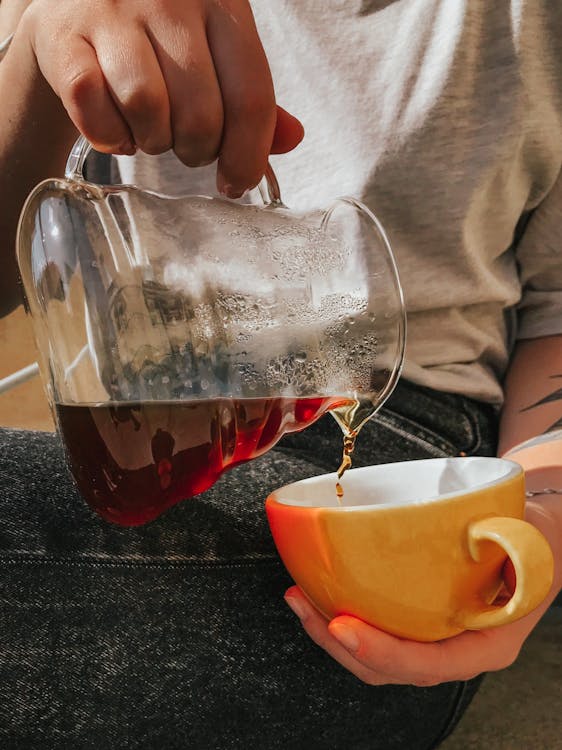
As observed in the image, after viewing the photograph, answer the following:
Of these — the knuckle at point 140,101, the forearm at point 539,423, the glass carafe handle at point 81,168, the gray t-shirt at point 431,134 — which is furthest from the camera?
the gray t-shirt at point 431,134

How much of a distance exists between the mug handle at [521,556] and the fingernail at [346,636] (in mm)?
72

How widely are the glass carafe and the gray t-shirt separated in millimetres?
198

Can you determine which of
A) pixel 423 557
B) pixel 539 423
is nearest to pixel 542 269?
pixel 539 423

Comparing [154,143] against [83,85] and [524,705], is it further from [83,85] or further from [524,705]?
[524,705]

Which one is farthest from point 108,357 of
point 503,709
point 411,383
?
point 503,709

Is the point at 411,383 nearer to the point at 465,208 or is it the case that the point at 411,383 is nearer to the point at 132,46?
the point at 465,208

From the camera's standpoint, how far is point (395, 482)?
0.53 meters

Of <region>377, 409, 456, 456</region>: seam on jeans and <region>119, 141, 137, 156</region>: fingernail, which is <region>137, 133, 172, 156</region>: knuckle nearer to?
<region>119, 141, 137, 156</region>: fingernail

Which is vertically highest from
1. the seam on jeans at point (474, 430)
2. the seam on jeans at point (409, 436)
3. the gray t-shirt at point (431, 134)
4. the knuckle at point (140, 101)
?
the knuckle at point (140, 101)

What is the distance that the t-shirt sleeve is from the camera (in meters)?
0.71

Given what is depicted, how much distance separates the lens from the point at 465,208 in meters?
0.66

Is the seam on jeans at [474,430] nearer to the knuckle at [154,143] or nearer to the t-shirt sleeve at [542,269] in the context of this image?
the t-shirt sleeve at [542,269]

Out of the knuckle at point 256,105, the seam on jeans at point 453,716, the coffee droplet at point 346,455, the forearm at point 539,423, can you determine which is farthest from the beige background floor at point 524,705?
the knuckle at point 256,105

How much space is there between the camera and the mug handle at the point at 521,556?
0.38 meters
